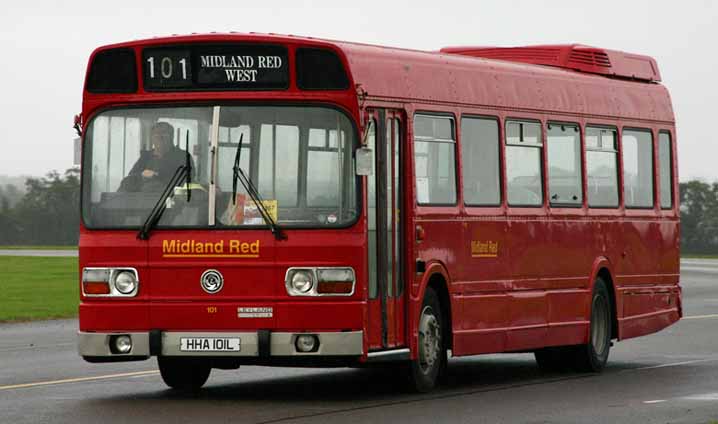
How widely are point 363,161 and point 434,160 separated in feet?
5.87

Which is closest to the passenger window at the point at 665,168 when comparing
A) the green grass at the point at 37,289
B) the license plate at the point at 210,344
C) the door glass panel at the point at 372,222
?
the door glass panel at the point at 372,222

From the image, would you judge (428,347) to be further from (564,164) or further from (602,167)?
(602,167)

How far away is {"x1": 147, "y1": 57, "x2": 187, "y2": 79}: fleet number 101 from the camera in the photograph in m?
14.7

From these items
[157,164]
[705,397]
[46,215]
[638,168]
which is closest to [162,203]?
[157,164]

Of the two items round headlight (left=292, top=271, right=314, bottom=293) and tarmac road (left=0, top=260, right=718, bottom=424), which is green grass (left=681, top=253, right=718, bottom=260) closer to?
tarmac road (left=0, top=260, right=718, bottom=424)

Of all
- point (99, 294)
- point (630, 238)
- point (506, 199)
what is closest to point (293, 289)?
point (99, 294)

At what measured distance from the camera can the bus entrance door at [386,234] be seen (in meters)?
14.7

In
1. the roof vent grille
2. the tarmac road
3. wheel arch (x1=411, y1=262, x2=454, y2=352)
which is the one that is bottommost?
the tarmac road

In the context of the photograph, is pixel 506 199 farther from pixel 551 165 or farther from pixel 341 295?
pixel 341 295

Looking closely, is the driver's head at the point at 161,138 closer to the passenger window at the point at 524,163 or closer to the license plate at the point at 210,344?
the license plate at the point at 210,344

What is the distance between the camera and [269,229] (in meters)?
14.3

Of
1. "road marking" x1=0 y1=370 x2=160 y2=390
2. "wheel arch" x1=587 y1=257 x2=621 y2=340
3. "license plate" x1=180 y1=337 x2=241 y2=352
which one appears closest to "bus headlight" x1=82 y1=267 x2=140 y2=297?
"license plate" x1=180 y1=337 x2=241 y2=352

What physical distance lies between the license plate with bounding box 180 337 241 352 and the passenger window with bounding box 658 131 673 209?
8.36m

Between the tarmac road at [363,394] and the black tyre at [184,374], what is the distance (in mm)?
126
